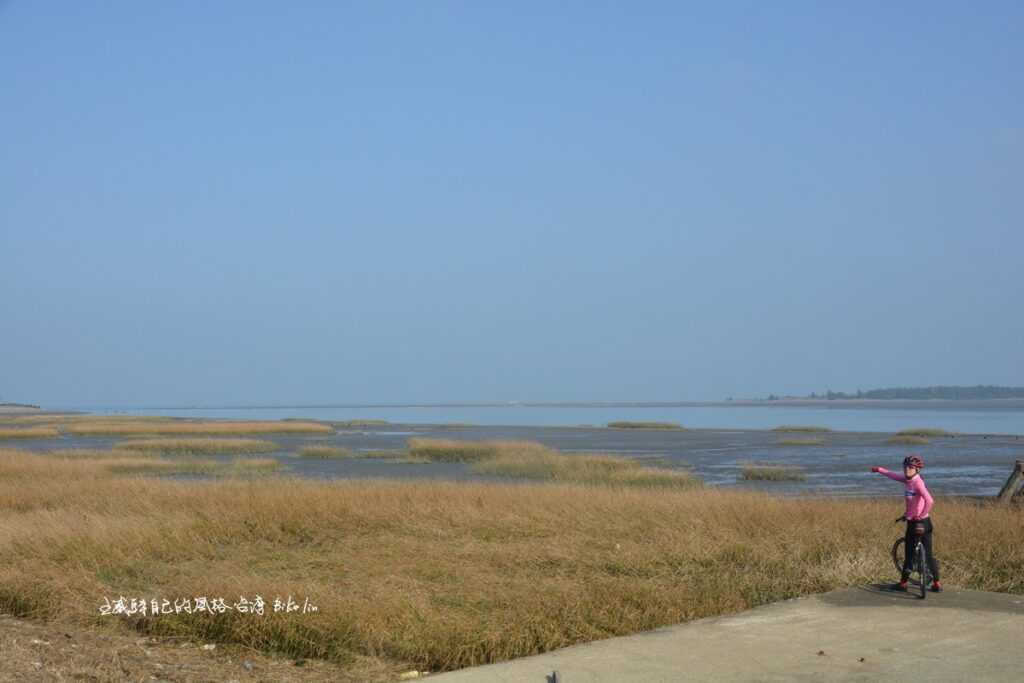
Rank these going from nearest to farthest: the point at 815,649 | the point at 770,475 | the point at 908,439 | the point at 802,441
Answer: the point at 815,649 → the point at 770,475 → the point at 802,441 → the point at 908,439

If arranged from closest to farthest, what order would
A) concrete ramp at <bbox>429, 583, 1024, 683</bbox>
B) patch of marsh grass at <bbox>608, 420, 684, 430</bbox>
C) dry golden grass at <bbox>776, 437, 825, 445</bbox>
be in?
concrete ramp at <bbox>429, 583, 1024, 683</bbox>, dry golden grass at <bbox>776, 437, 825, 445</bbox>, patch of marsh grass at <bbox>608, 420, 684, 430</bbox>

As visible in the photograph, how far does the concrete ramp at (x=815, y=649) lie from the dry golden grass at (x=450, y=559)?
596 millimetres

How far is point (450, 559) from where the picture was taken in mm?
13430

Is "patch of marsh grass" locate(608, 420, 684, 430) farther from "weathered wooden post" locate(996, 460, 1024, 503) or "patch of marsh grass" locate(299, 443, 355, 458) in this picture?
"weathered wooden post" locate(996, 460, 1024, 503)

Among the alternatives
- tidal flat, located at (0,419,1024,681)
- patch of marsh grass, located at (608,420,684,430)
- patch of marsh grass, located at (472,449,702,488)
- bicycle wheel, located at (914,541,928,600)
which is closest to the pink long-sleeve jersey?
bicycle wheel, located at (914,541,928,600)

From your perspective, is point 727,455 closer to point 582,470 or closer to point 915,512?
point 582,470

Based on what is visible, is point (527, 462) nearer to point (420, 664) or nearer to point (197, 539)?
point (197, 539)

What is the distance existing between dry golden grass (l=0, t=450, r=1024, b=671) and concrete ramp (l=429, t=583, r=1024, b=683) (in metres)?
0.60

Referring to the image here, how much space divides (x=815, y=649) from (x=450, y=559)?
5.67 m

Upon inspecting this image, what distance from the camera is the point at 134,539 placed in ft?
46.3

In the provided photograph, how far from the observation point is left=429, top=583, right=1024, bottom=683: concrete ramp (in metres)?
8.02

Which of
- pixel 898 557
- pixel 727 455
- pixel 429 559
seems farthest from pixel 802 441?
pixel 429 559

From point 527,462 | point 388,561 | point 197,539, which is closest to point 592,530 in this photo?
point 388,561

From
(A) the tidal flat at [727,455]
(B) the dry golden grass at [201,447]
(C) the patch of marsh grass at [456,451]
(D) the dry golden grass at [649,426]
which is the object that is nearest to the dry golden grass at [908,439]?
(A) the tidal flat at [727,455]
